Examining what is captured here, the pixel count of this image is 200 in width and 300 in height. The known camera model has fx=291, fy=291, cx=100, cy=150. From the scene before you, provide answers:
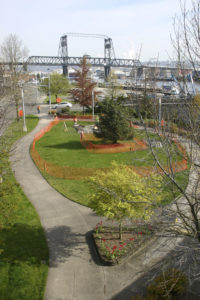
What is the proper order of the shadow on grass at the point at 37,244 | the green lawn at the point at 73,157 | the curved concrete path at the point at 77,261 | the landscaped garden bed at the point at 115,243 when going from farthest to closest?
the green lawn at the point at 73,157 → the shadow on grass at the point at 37,244 → the landscaped garden bed at the point at 115,243 → the curved concrete path at the point at 77,261

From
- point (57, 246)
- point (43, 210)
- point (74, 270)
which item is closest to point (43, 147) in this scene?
point (43, 210)

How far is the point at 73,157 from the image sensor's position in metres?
23.4

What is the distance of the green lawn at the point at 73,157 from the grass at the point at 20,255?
3094 mm

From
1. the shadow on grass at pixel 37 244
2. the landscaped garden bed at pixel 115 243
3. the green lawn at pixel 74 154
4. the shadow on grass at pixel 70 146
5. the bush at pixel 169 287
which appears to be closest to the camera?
the bush at pixel 169 287

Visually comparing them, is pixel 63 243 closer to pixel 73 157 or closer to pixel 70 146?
pixel 73 157

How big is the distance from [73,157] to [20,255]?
1280 cm

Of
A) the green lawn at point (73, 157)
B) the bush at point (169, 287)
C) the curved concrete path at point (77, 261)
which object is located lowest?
the curved concrete path at point (77, 261)

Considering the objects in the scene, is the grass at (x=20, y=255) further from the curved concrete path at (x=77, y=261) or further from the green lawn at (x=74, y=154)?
the green lawn at (x=74, y=154)

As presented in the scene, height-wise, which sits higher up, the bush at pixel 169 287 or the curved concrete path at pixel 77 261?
the bush at pixel 169 287

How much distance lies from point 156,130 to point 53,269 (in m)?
6.52

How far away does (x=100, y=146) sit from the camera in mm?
25125

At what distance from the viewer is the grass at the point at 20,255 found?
9380 millimetres

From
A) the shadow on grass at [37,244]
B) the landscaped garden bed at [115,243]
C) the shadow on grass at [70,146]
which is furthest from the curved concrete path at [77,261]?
the shadow on grass at [70,146]

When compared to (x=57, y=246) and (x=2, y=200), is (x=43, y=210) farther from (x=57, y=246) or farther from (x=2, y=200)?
(x=2, y=200)
